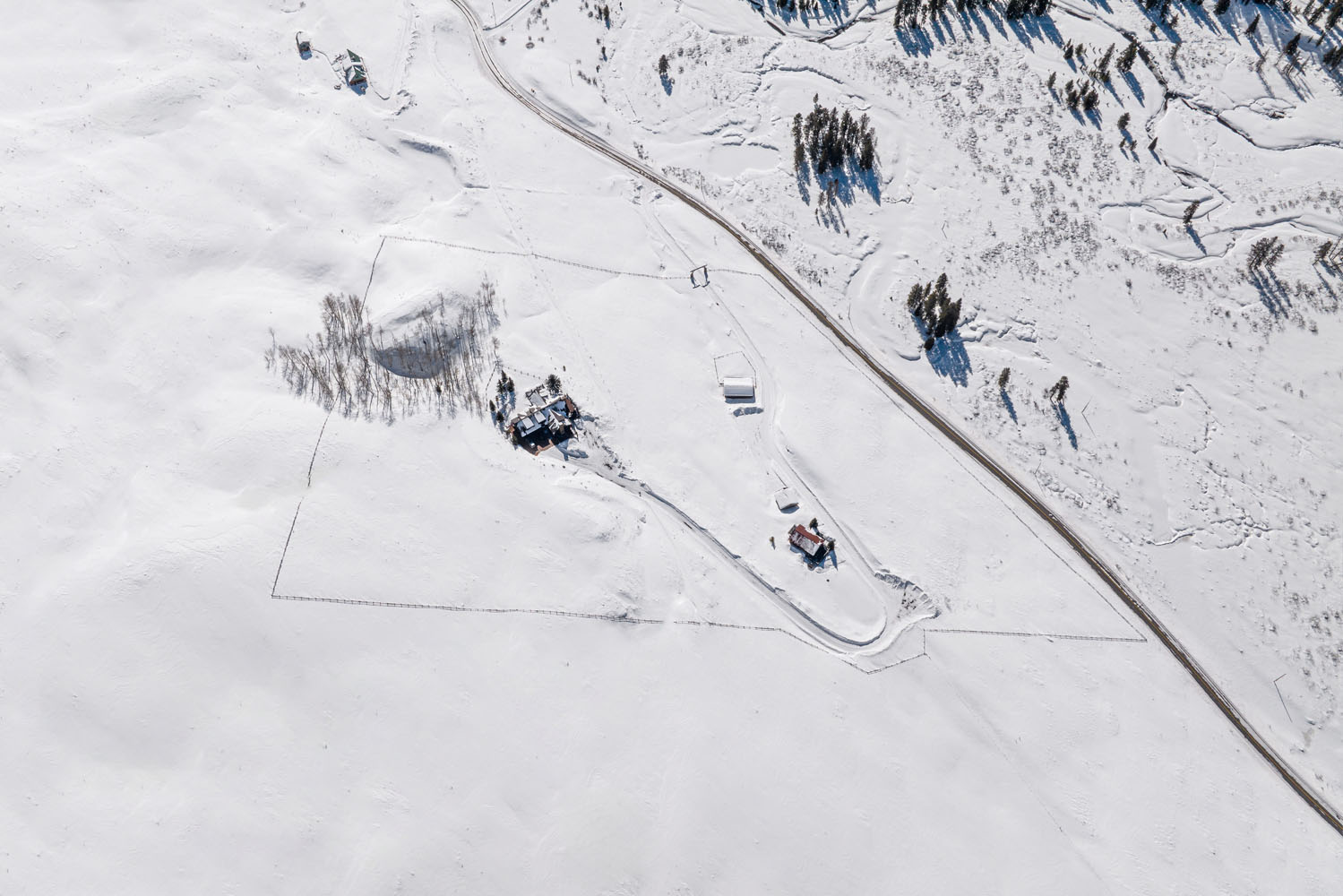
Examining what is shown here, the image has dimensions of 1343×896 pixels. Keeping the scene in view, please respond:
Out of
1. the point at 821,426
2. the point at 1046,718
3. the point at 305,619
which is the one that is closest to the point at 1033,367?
the point at 821,426

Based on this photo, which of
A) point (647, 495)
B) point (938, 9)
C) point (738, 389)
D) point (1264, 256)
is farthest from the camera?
point (938, 9)

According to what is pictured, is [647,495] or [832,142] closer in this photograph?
[647,495]

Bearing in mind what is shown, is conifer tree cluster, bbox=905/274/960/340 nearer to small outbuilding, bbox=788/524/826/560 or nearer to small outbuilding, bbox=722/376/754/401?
small outbuilding, bbox=722/376/754/401

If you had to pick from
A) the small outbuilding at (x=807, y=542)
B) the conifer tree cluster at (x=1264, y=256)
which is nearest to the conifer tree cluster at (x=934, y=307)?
the small outbuilding at (x=807, y=542)

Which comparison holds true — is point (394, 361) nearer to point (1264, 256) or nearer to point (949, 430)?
point (949, 430)

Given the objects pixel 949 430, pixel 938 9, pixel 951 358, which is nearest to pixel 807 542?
pixel 949 430

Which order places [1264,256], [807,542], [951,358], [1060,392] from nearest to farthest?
[807,542] < [1060,392] < [951,358] < [1264,256]

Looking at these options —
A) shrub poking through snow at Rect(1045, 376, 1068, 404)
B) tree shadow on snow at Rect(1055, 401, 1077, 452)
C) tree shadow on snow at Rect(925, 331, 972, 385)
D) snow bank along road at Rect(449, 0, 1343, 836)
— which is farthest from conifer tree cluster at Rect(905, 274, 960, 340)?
tree shadow on snow at Rect(1055, 401, 1077, 452)
